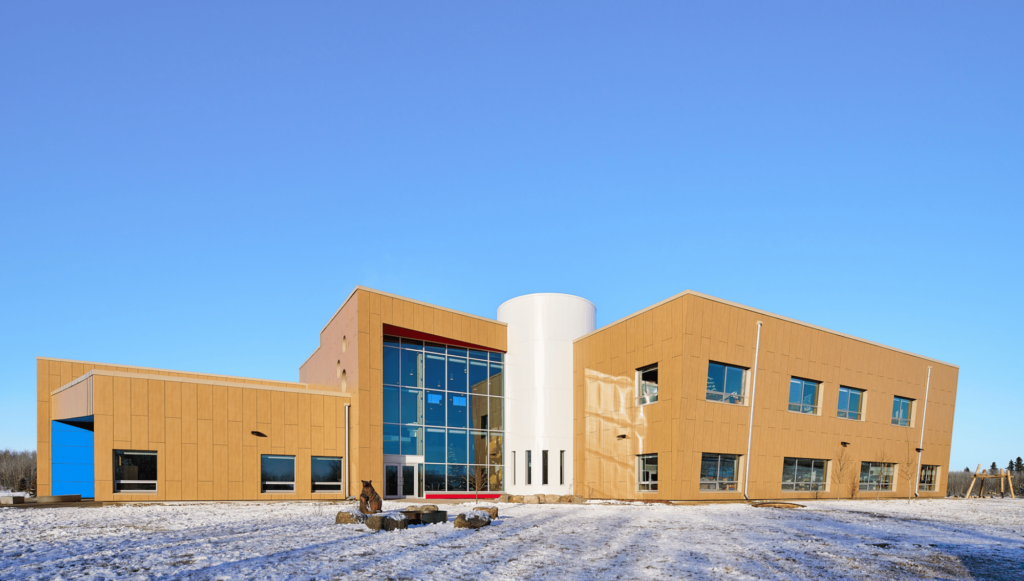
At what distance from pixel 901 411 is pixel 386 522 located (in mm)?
34344

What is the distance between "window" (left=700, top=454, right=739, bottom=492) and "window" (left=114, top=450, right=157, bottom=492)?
22510 mm

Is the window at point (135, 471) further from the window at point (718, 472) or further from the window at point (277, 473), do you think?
the window at point (718, 472)

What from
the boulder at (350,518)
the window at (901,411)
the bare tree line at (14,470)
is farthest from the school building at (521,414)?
the bare tree line at (14,470)

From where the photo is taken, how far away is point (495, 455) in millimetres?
33594

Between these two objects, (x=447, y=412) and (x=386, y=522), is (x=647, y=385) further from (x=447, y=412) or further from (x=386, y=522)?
(x=386, y=522)

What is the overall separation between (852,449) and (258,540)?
3153cm

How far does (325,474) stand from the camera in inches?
1099

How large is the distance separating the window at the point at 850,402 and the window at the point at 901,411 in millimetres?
3690

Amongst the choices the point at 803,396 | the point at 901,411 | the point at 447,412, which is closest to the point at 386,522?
the point at 447,412

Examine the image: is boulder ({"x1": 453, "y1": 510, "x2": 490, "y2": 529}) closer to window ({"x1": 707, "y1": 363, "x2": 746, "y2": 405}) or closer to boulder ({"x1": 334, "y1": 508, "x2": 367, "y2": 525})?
boulder ({"x1": 334, "y1": 508, "x2": 367, "y2": 525})

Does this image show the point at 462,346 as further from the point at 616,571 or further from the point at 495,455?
the point at 616,571

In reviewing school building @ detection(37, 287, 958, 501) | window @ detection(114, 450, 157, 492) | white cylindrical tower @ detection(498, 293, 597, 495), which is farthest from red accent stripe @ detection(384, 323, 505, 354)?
window @ detection(114, 450, 157, 492)

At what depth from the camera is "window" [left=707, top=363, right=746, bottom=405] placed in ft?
92.5

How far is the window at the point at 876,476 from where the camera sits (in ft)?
112
